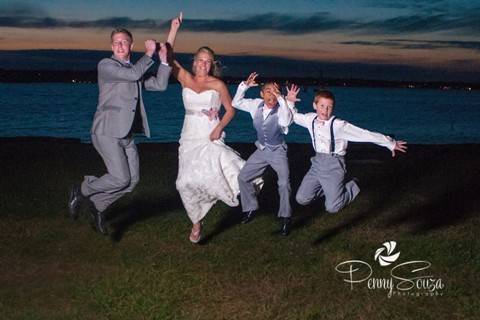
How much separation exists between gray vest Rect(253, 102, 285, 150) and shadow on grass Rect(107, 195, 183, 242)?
2348 millimetres

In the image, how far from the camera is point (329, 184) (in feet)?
30.0

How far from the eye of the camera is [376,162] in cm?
1966

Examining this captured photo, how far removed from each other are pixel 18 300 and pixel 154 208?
4.91m

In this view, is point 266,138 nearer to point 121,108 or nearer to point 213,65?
point 213,65

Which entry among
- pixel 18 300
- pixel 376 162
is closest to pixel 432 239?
pixel 18 300

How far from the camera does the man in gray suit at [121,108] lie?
29.0 feet

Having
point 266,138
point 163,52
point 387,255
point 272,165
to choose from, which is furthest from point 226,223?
point 163,52

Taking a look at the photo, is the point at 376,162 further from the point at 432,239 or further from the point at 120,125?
the point at 120,125

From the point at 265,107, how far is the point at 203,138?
103 cm

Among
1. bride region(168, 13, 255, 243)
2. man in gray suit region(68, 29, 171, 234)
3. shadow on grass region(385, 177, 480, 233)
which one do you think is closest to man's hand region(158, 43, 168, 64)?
man in gray suit region(68, 29, 171, 234)

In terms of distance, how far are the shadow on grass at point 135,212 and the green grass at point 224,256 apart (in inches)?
0.7

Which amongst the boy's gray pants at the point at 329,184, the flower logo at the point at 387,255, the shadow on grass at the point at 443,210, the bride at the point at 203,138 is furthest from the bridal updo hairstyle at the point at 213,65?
the shadow on grass at the point at 443,210

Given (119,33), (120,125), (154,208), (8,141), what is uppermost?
(119,33)

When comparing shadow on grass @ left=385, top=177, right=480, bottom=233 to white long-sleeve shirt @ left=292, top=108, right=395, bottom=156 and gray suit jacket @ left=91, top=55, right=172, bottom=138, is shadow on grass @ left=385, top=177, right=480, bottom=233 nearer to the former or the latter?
white long-sleeve shirt @ left=292, top=108, right=395, bottom=156
